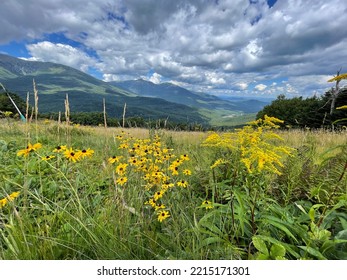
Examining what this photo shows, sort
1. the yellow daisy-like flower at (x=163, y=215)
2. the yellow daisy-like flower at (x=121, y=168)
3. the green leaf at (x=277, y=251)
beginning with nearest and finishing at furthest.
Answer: the green leaf at (x=277, y=251), the yellow daisy-like flower at (x=163, y=215), the yellow daisy-like flower at (x=121, y=168)

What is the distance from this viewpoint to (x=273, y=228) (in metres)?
2.13

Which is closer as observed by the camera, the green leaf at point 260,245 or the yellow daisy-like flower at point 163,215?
the green leaf at point 260,245

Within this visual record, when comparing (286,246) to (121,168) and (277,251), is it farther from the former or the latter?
(121,168)

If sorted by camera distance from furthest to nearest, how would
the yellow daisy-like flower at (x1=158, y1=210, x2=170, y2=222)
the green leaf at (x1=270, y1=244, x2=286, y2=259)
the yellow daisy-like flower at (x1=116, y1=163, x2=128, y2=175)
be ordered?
1. the yellow daisy-like flower at (x1=116, y1=163, x2=128, y2=175)
2. the yellow daisy-like flower at (x1=158, y1=210, x2=170, y2=222)
3. the green leaf at (x1=270, y1=244, x2=286, y2=259)

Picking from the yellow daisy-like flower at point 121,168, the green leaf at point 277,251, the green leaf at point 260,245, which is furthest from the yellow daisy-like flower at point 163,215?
the green leaf at point 277,251

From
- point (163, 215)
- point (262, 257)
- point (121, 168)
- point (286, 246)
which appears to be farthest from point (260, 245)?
point (121, 168)

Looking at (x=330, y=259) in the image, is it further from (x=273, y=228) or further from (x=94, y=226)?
(x=94, y=226)

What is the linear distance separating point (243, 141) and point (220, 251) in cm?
93

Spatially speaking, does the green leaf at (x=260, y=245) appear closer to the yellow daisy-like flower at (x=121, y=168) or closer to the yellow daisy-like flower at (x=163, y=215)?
the yellow daisy-like flower at (x=163, y=215)

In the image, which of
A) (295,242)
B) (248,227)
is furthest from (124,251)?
(295,242)

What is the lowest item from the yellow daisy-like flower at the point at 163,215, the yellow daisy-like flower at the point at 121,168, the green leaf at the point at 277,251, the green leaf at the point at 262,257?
the green leaf at the point at 262,257

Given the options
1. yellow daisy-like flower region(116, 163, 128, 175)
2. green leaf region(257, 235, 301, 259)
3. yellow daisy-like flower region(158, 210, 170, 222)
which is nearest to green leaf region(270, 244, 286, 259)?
green leaf region(257, 235, 301, 259)

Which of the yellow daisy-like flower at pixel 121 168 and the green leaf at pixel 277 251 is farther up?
the yellow daisy-like flower at pixel 121 168

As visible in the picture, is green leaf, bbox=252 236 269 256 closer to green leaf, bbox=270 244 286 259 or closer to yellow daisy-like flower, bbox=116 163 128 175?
green leaf, bbox=270 244 286 259
